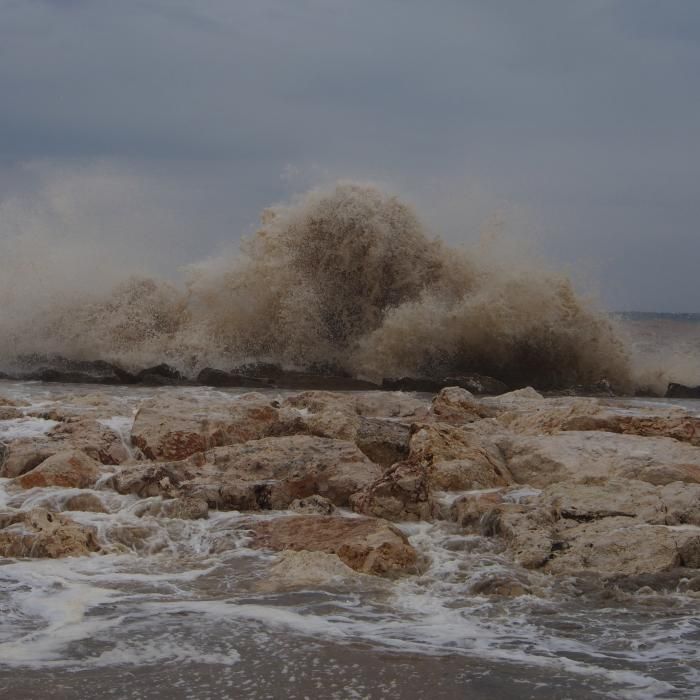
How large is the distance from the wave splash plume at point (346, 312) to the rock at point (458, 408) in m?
6.71

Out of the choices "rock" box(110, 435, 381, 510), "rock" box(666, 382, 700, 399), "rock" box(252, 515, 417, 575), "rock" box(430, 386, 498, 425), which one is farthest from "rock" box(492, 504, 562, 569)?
"rock" box(666, 382, 700, 399)

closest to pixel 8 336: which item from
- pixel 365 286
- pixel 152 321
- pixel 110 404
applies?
pixel 152 321

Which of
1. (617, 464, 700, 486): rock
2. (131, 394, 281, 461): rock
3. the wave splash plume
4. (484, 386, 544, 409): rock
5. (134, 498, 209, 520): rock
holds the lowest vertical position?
(134, 498, 209, 520): rock

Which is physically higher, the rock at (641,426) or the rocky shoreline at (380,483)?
the rock at (641,426)

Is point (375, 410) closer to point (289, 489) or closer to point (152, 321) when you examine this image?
point (289, 489)

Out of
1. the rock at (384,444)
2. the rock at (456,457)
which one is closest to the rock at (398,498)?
the rock at (456,457)

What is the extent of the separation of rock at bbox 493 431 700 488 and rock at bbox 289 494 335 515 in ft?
4.62

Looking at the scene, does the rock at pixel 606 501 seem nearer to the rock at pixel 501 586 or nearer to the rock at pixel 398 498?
the rock at pixel 398 498

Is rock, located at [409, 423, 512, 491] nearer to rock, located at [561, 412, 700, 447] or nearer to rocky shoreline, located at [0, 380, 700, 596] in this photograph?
rocky shoreline, located at [0, 380, 700, 596]

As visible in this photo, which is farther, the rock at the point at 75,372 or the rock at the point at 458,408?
the rock at the point at 75,372

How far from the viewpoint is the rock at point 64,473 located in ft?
19.7

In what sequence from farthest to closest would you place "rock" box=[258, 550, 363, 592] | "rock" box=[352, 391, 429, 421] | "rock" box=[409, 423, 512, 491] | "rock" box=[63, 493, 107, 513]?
1. "rock" box=[352, 391, 429, 421]
2. "rock" box=[409, 423, 512, 491]
3. "rock" box=[63, 493, 107, 513]
4. "rock" box=[258, 550, 363, 592]

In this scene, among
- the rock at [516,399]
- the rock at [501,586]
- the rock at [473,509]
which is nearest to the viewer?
the rock at [501,586]

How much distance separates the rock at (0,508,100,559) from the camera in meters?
4.93
